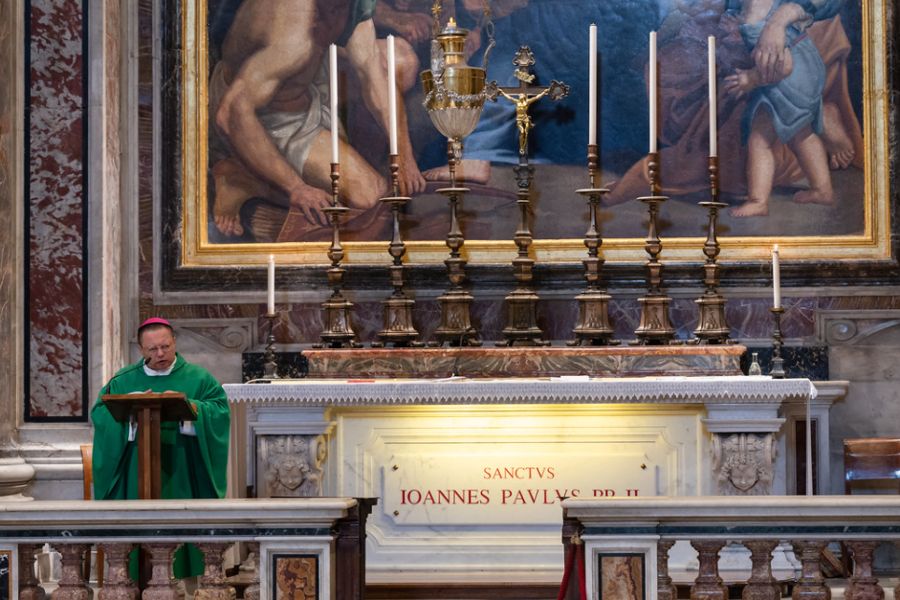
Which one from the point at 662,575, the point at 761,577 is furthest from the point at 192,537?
the point at 761,577

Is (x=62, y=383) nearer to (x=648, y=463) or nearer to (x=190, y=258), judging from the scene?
(x=190, y=258)

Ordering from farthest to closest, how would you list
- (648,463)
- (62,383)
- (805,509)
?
(62,383), (648,463), (805,509)

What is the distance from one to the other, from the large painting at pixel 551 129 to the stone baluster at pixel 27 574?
13.3 feet

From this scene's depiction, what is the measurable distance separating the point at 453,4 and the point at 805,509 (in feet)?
16.9

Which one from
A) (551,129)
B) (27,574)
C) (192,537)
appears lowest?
(27,574)

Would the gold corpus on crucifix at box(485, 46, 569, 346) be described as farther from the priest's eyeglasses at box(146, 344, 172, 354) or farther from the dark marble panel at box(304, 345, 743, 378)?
the priest's eyeglasses at box(146, 344, 172, 354)

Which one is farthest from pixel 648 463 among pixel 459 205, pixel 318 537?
pixel 318 537

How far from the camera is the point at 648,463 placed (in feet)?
28.8

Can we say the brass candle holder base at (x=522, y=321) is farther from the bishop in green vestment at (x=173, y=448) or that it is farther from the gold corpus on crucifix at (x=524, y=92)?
the bishop in green vestment at (x=173, y=448)

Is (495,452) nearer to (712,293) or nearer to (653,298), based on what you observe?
(653,298)

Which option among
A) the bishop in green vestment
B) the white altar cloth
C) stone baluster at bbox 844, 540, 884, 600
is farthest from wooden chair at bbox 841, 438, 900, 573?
the bishop in green vestment

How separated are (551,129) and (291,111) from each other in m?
1.62

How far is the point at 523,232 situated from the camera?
9766 millimetres

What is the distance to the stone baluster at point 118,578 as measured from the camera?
6.11 meters
